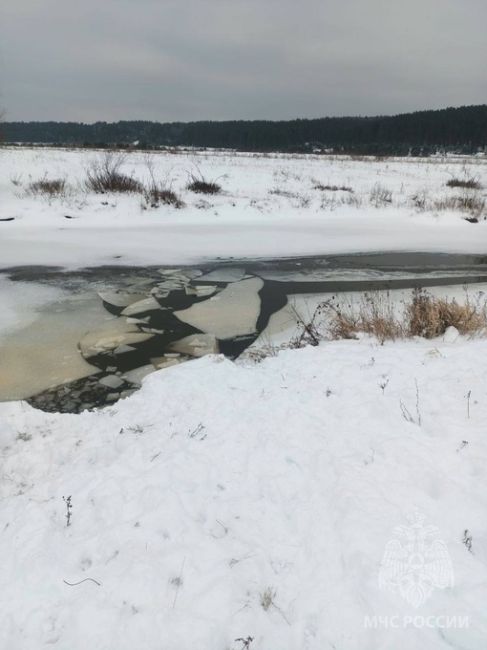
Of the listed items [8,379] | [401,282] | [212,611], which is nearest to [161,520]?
[212,611]

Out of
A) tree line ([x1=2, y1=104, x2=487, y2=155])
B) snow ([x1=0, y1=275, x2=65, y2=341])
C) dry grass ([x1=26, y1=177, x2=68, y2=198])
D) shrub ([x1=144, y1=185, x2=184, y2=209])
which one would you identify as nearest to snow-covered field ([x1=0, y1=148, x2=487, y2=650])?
snow ([x1=0, y1=275, x2=65, y2=341])

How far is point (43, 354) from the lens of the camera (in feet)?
16.3

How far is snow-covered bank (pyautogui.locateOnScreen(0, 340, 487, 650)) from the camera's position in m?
1.89

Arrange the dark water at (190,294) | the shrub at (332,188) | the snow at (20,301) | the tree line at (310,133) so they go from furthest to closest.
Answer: the tree line at (310,133)
the shrub at (332,188)
the snow at (20,301)
the dark water at (190,294)

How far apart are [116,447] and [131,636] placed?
4.90 ft

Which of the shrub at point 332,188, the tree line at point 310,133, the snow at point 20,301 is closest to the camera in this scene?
the snow at point 20,301

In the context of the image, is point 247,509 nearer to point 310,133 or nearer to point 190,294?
point 190,294

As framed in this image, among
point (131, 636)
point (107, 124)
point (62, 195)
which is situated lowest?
point (131, 636)

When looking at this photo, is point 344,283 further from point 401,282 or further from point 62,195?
point 62,195

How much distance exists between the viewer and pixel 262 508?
2555 mm

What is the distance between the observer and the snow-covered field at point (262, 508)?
6.21 feet

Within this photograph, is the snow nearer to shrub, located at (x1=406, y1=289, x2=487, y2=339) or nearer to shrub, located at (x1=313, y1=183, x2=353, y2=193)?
shrub, located at (x1=406, y1=289, x2=487, y2=339)

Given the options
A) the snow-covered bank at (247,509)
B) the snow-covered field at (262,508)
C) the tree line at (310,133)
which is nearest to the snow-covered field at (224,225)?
the snow-covered field at (262,508)

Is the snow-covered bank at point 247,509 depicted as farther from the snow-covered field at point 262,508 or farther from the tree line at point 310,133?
the tree line at point 310,133
